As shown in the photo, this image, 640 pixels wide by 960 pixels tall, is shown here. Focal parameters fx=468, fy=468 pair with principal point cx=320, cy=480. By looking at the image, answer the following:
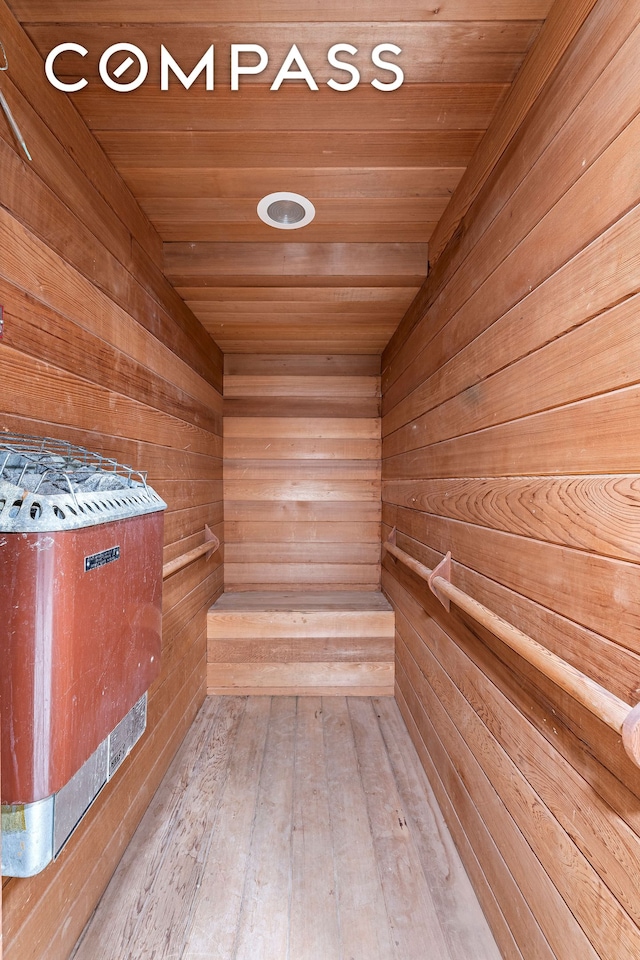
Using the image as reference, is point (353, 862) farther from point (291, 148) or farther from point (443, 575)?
point (291, 148)

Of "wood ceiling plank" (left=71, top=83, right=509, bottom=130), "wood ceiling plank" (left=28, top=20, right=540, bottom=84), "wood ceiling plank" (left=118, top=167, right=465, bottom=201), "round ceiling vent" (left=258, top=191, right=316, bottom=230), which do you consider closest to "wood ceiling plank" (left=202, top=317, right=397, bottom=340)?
"round ceiling vent" (left=258, top=191, right=316, bottom=230)

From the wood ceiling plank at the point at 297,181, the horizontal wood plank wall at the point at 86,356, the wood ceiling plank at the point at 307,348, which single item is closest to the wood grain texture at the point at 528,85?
the wood ceiling plank at the point at 297,181

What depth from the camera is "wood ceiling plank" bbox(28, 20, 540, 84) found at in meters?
1.04

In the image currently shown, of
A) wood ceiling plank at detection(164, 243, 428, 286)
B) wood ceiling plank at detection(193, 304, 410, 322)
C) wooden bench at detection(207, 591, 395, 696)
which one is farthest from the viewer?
wooden bench at detection(207, 591, 395, 696)

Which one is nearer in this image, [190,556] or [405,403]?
[190,556]

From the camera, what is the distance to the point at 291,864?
4.84ft

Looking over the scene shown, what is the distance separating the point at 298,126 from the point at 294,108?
0.20ft

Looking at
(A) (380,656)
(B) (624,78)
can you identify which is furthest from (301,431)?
(B) (624,78)

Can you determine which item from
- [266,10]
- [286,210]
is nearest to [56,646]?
[266,10]

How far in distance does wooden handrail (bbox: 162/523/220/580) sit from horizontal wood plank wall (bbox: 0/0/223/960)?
6cm

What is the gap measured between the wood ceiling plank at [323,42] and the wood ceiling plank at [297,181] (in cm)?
32

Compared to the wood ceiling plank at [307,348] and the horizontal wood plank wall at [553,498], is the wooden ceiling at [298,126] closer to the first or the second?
the horizontal wood plank wall at [553,498]

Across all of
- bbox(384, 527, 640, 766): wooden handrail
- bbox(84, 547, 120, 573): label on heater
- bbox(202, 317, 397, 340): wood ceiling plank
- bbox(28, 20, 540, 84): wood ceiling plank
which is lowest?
bbox(384, 527, 640, 766): wooden handrail

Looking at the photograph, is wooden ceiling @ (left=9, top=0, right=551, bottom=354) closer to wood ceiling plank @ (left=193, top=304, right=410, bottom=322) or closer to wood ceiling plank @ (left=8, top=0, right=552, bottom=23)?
wood ceiling plank @ (left=8, top=0, right=552, bottom=23)
